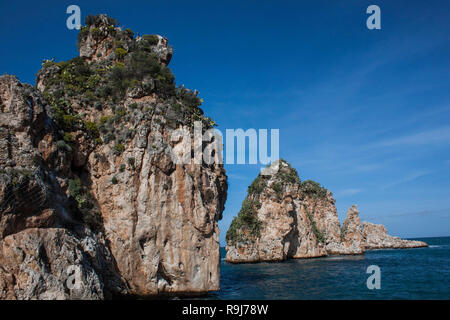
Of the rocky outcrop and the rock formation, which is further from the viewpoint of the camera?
the rock formation

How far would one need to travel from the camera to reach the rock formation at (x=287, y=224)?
58.9m

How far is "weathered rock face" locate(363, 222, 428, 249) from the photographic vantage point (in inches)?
3819

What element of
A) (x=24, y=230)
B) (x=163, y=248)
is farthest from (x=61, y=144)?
(x=163, y=248)

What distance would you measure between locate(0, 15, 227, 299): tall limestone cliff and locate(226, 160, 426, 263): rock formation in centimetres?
3305

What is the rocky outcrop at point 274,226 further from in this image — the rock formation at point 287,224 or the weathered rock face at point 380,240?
the weathered rock face at point 380,240

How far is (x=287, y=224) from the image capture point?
2306 inches

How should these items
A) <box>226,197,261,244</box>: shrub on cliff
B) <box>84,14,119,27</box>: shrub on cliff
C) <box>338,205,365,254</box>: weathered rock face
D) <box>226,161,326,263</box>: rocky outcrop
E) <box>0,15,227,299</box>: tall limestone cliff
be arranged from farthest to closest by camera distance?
<box>338,205,365,254</box>: weathered rock face < <box>226,197,261,244</box>: shrub on cliff < <box>226,161,326,263</box>: rocky outcrop < <box>84,14,119,27</box>: shrub on cliff < <box>0,15,227,299</box>: tall limestone cliff

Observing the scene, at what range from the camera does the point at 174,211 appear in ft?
69.4

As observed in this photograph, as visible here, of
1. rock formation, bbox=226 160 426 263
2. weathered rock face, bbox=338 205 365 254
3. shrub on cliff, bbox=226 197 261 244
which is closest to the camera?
rock formation, bbox=226 160 426 263

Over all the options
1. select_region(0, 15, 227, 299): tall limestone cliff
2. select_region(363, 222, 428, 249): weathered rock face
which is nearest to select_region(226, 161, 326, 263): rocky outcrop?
select_region(0, 15, 227, 299): tall limestone cliff

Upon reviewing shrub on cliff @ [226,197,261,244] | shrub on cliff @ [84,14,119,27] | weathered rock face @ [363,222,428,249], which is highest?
shrub on cliff @ [84,14,119,27]

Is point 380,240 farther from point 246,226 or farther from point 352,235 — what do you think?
point 246,226

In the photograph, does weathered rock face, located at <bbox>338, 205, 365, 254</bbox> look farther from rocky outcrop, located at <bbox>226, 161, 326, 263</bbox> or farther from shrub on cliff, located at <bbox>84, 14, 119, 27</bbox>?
shrub on cliff, located at <bbox>84, 14, 119, 27</bbox>

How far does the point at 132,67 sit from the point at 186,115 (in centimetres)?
570
